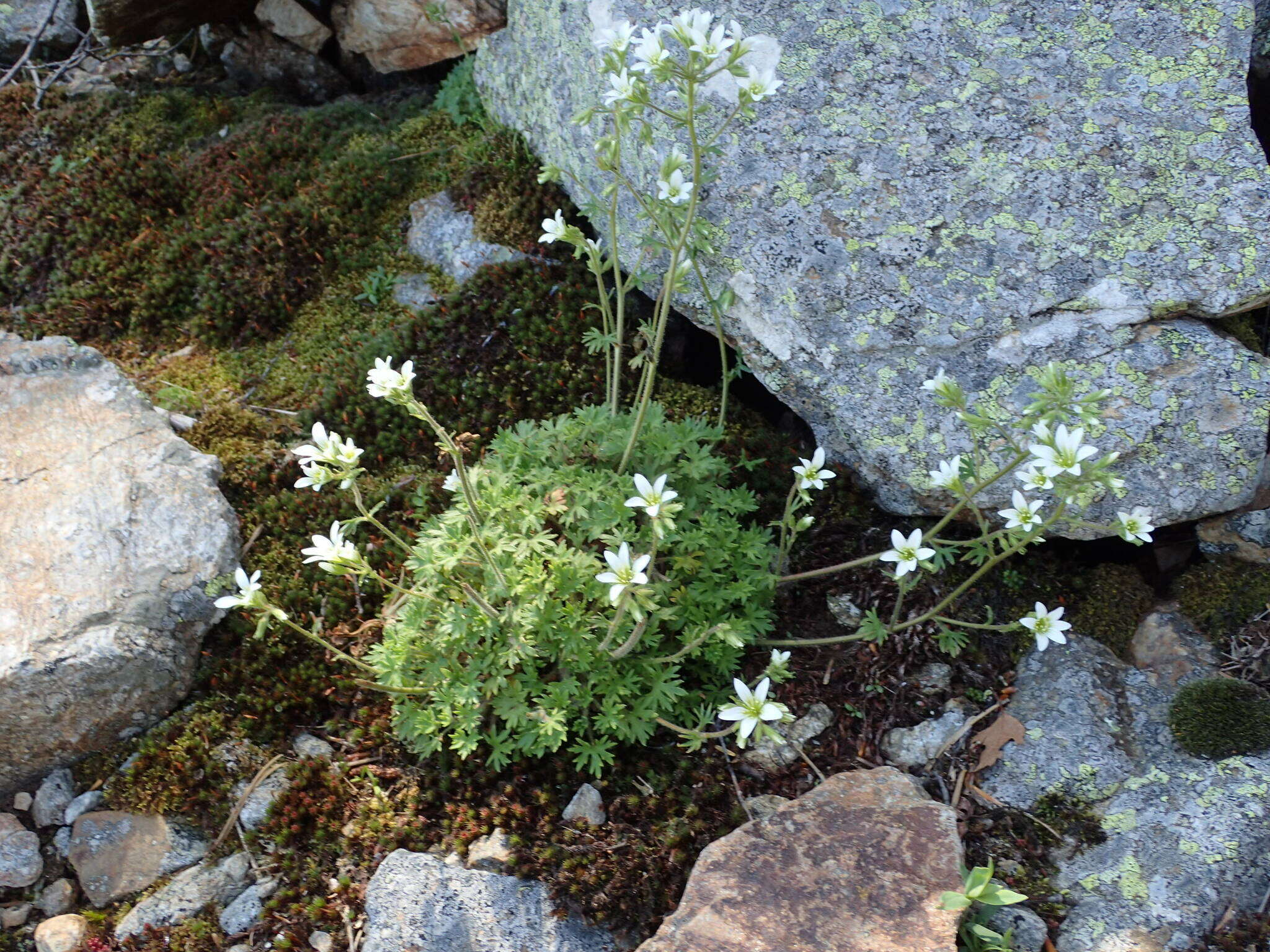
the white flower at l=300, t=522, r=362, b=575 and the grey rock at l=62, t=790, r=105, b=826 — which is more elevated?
the white flower at l=300, t=522, r=362, b=575

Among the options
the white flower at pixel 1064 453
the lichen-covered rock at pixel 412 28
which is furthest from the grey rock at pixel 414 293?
the white flower at pixel 1064 453

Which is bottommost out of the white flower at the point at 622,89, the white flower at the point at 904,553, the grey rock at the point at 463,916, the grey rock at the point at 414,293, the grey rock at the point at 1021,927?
the grey rock at the point at 463,916

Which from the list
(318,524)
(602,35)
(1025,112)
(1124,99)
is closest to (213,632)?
(318,524)

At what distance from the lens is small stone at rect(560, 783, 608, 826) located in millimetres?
3919

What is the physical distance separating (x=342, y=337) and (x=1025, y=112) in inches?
157

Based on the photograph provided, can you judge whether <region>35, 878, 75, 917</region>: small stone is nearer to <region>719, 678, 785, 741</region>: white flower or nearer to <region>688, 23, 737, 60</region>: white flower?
<region>719, 678, 785, 741</region>: white flower

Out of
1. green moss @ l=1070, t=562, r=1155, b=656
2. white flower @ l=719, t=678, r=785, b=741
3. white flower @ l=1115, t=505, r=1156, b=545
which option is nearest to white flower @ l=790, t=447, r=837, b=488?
white flower @ l=719, t=678, r=785, b=741

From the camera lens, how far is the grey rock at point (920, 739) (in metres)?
4.05

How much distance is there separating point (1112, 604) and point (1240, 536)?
2.16 ft

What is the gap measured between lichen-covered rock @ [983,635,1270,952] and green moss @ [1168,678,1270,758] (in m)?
0.05

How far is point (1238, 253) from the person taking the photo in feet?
13.5

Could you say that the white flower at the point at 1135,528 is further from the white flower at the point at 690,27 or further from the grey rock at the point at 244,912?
the grey rock at the point at 244,912

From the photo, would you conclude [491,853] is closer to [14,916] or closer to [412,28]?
[14,916]

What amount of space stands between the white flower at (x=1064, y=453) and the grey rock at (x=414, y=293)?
3835mm
